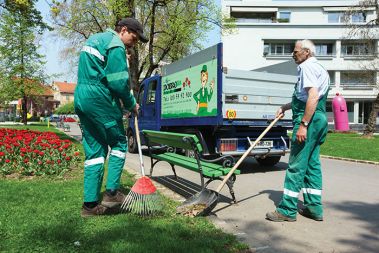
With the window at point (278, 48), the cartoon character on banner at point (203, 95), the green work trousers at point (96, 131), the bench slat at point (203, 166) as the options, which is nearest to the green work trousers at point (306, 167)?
the bench slat at point (203, 166)

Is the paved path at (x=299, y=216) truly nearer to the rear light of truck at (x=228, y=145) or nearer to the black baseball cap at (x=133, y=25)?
the rear light of truck at (x=228, y=145)

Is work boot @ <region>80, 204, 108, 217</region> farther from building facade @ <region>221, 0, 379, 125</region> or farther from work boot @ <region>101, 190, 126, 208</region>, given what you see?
building facade @ <region>221, 0, 379, 125</region>

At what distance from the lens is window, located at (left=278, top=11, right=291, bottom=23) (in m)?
48.8

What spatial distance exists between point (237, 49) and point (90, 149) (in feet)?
148

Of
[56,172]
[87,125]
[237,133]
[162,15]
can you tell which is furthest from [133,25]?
[162,15]

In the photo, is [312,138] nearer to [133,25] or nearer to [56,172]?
[133,25]

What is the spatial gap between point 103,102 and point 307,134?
2.33m

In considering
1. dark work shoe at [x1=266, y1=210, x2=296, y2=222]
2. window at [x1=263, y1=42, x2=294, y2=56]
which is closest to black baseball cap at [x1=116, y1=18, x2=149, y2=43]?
dark work shoe at [x1=266, y1=210, x2=296, y2=222]

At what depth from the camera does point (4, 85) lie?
128 ft

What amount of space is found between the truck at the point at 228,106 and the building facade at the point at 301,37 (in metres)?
37.5

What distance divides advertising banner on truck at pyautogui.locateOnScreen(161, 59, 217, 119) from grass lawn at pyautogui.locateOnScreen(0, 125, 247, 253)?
3598 mm

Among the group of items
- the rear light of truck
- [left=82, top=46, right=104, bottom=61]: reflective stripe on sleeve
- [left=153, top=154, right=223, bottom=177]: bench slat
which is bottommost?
[left=153, top=154, right=223, bottom=177]: bench slat

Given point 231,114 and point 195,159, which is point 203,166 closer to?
point 195,159

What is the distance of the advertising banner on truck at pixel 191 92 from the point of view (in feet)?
27.1
